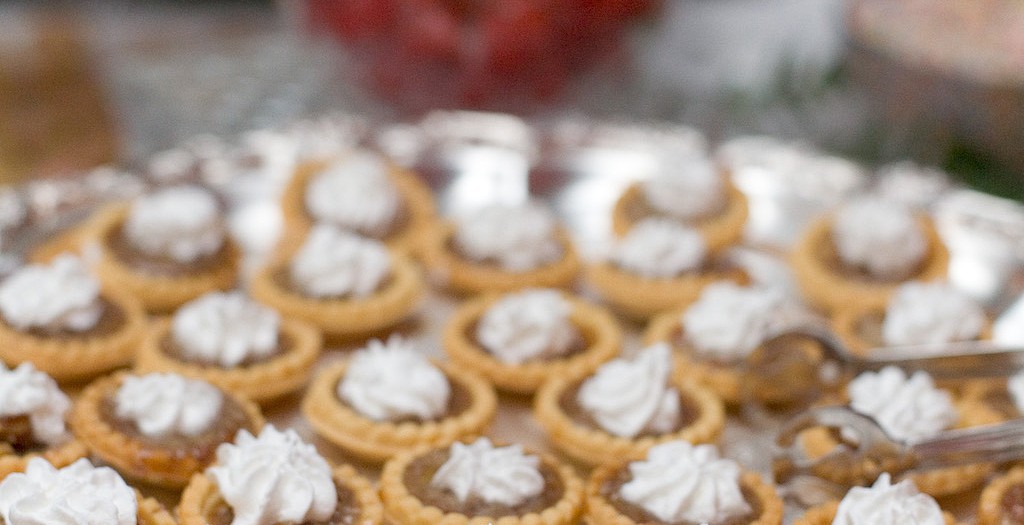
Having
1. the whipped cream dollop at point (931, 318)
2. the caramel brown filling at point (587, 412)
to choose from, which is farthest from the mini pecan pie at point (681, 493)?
the whipped cream dollop at point (931, 318)

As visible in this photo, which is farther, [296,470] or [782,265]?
[782,265]

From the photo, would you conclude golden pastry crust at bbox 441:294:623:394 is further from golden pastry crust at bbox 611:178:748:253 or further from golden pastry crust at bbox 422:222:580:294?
golden pastry crust at bbox 611:178:748:253

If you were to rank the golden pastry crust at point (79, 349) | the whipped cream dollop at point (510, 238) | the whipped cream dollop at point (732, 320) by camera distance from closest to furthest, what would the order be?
1. the golden pastry crust at point (79, 349)
2. the whipped cream dollop at point (732, 320)
3. the whipped cream dollop at point (510, 238)

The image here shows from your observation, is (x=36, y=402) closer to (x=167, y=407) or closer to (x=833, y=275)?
(x=167, y=407)

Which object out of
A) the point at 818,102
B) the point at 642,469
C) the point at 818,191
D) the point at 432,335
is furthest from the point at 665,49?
the point at 642,469

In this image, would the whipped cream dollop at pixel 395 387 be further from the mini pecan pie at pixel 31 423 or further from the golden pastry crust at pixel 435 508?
the mini pecan pie at pixel 31 423

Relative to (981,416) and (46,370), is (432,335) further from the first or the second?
(981,416)

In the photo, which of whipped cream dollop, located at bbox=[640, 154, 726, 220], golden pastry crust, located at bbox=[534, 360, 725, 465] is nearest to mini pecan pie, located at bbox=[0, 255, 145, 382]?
golden pastry crust, located at bbox=[534, 360, 725, 465]
